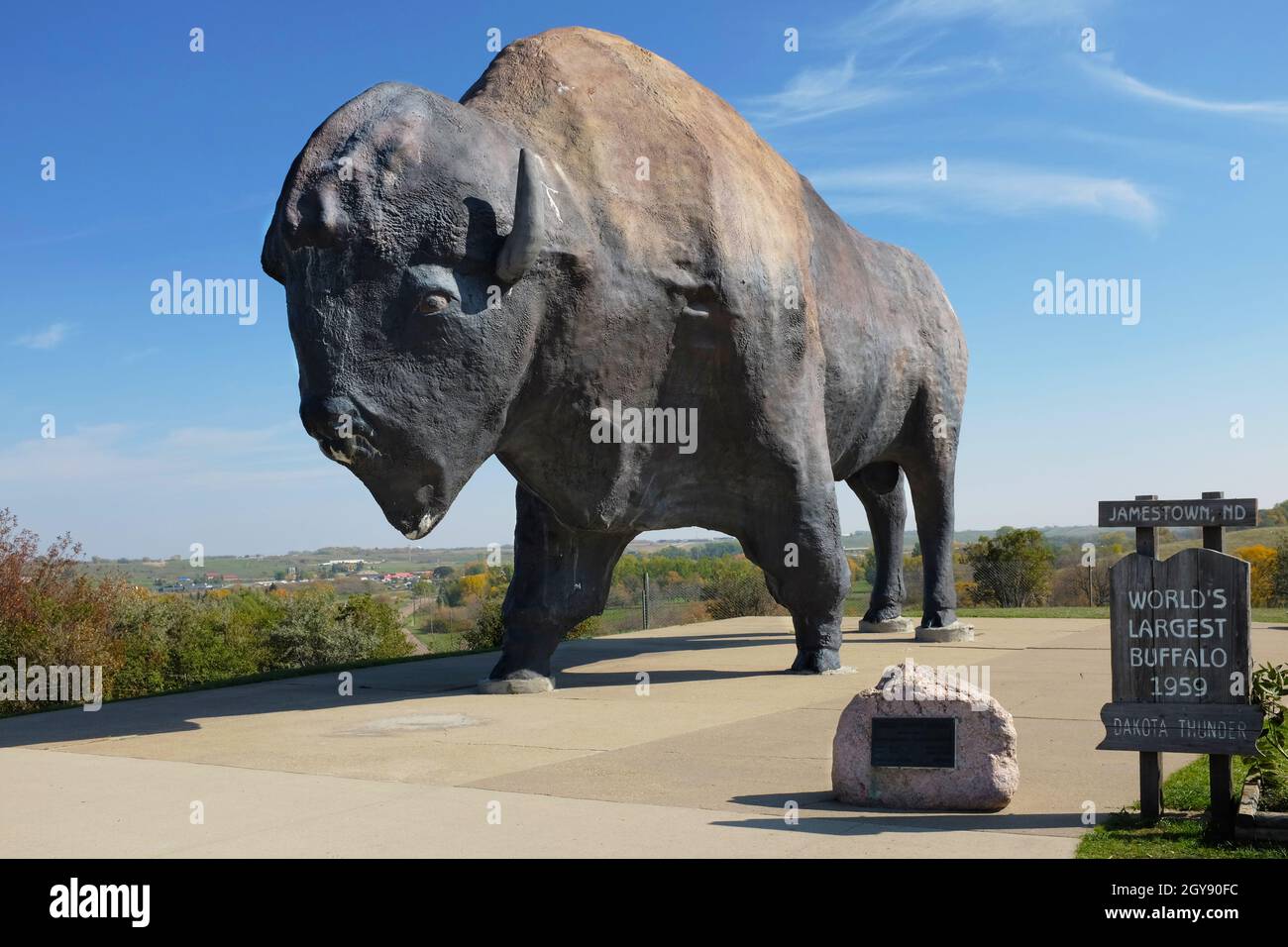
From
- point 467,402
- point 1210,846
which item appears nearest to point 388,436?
point 467,402

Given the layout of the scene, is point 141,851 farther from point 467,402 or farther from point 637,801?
point 467,402

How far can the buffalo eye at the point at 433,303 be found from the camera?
7605mm

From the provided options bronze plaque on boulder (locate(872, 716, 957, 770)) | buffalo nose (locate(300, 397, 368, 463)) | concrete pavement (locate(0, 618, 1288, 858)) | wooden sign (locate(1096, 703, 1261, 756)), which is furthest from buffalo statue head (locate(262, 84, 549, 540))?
wooden sign (locate(1096, 703, 1261, 756))

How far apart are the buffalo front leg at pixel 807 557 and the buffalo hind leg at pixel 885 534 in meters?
5.07

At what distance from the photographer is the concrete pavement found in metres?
5.06

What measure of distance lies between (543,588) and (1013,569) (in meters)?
16.5

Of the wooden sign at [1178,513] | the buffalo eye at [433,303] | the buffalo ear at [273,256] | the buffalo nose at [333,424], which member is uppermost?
the buffalo ear at [273,256]

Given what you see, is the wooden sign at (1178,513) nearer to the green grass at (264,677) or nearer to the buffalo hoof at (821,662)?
the buffalo hoof at (821,662)

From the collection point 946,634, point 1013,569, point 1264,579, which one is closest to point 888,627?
point 946,634

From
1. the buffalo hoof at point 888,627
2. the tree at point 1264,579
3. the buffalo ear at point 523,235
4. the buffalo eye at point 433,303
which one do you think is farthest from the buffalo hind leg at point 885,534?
the tree at point 1264,579

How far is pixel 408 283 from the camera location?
757 centimetres

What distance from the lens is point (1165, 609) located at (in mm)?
5254

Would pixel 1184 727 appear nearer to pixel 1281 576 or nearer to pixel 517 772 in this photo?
pixel 517 772

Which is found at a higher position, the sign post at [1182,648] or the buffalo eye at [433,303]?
the buffalo eye at [433,303]
